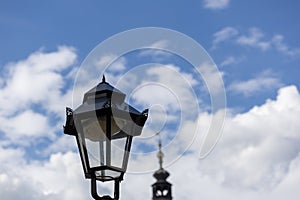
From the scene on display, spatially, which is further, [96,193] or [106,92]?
[106,92]

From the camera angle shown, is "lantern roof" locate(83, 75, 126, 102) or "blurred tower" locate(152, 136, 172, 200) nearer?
"lantern roof" locate(83, 75, 126, 102)

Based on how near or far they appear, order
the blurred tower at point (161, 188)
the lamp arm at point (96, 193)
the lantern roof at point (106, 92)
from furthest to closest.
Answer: the blurred tower at point (161, 188), the lantern roof at point (106, 92), the lamp arm at point (96, 193)

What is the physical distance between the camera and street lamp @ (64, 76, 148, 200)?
7.23m

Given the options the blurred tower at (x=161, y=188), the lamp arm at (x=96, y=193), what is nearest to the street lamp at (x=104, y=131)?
the lamp arm at (x=96, y=193)

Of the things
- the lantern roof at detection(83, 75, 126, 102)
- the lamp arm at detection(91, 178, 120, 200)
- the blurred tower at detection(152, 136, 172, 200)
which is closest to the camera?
the lamp arm at detection(91, 178, 120, 200)

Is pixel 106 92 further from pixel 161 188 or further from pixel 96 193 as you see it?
pixel 161 188

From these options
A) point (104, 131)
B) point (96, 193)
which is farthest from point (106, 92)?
point (96, 193)

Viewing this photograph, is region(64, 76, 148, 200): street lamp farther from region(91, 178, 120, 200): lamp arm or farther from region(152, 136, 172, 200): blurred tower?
region(152, 136, 172, 200): blurred tower

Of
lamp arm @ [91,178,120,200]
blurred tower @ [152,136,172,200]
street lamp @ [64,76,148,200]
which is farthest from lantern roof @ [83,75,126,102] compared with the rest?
blurred tower @ [152,136,172,200]

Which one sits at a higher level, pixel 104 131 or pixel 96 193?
pixel 104 131

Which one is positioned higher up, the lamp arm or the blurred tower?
the blurred tower

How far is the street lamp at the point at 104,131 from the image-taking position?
723cm

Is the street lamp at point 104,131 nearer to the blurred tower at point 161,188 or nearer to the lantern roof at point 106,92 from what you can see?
the lantern roof at point 106,92

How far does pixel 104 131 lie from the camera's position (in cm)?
734
